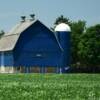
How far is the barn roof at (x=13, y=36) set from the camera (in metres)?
81.2

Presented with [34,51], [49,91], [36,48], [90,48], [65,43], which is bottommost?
[49,91]

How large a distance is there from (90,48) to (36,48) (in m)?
11.6

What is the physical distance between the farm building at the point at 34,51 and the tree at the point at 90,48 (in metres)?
4.13

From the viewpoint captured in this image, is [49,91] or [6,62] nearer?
[49,91]

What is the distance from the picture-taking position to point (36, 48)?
80000 millimetres

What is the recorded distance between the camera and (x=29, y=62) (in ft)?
261

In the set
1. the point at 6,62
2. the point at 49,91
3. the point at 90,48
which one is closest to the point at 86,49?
the point at 90,48

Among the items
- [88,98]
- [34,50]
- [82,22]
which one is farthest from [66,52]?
[88,98]

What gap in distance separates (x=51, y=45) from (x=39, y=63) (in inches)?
144

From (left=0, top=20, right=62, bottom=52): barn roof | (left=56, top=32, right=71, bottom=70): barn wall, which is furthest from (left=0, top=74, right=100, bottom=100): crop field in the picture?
(left=56, top=32, right=71, bottom=70): barn wall

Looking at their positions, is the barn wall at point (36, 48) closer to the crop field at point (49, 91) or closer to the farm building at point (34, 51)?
the farm building at point (34, 51)

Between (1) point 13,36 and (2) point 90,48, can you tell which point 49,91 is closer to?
(1) point 13,36

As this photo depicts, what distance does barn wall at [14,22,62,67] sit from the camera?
262ft

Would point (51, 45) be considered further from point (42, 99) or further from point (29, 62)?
point (42, 99)
